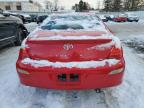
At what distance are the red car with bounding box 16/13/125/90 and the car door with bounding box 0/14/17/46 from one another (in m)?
3.79

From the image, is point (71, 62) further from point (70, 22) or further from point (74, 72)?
point (70, 22)

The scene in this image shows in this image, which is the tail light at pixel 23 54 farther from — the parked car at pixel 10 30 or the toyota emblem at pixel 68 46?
the parked car at pixel 10 30

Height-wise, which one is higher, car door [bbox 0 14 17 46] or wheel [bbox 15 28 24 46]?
car door [bbox 0 14 17 46]

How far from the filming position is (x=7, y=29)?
8070 millimetres

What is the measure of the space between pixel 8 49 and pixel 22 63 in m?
5.04

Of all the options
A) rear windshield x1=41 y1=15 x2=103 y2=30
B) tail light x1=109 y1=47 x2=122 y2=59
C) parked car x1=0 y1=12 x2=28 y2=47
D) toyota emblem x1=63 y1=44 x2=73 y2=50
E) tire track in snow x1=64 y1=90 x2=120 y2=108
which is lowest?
tire track in snow x1=64 y1=90 x2=120 y2=108

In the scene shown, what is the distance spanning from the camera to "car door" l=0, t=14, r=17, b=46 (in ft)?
24.9

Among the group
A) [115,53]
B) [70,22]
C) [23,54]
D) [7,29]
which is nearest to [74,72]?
[115,53]

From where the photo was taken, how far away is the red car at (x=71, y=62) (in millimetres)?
3705

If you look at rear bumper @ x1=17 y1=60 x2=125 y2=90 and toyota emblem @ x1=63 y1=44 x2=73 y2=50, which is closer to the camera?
rear bumper @ x1=17 y1=60 x2=125 y2=90

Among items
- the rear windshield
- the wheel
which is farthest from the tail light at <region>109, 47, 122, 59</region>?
the wheel

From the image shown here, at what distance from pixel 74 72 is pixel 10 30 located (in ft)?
16.8

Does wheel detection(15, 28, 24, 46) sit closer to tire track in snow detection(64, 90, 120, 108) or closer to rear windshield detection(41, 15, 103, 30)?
rear windshield detection(41, 15, 103, 30)

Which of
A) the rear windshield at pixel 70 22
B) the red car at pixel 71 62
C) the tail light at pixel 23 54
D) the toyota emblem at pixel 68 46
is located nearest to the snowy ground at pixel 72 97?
the red car at pixel 71 62
